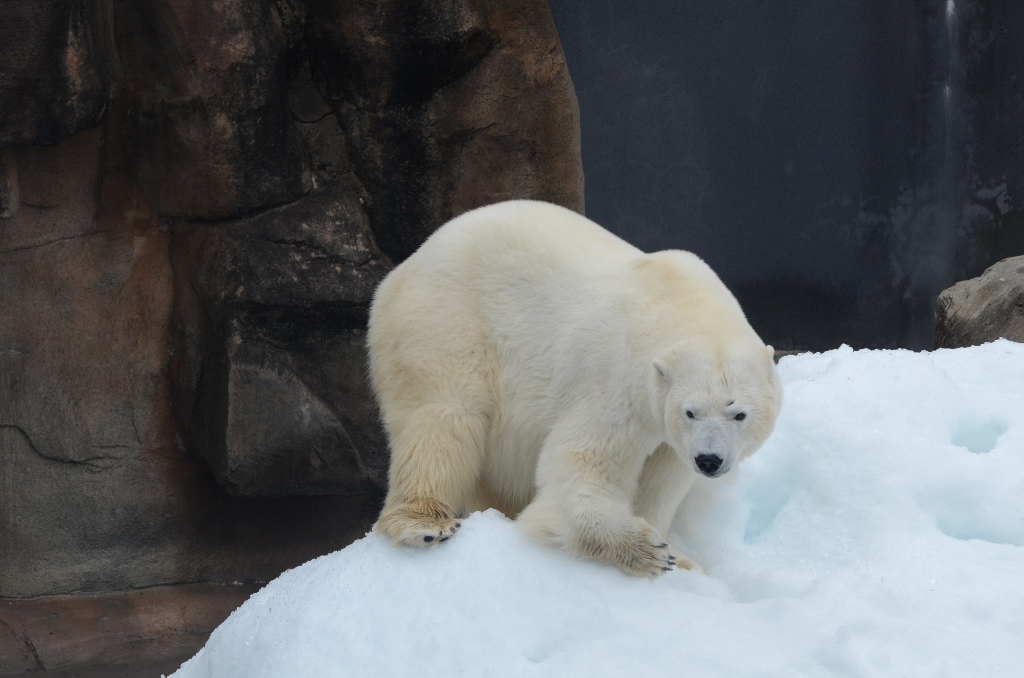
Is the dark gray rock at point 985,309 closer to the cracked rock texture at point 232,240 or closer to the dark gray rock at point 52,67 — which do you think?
the cracked rock texture at point 232,240

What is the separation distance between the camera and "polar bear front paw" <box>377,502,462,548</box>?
292cm

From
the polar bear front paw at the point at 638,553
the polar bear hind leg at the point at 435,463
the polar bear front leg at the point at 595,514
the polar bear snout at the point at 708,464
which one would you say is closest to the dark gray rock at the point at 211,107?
the polar bear hind leg at the point at 435,463

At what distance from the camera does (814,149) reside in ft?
28.6

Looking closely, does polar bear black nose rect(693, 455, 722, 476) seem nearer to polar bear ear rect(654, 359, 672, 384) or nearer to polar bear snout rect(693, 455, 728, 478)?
polar bear snout rect(693, 455, 728, 478)

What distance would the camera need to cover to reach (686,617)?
2.51m

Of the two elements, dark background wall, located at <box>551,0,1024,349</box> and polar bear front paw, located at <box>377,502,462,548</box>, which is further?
dark background wall, located at <box>551,0,1024,349</box>

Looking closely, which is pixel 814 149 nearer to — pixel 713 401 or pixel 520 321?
pixel 520 321

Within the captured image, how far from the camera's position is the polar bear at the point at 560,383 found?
279 cm

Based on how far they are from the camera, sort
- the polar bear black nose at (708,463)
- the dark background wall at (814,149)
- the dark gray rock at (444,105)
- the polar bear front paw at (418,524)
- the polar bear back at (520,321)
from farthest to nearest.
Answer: the dark background wall at (814,149)
the dark gray rock at (444,105)
the polar bear back at (520,321)
the polar bear front paw at (418,524)
the polar bear black nose at (708,463)

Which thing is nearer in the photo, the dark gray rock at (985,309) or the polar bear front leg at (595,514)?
the polar bear front leg at (595,514)

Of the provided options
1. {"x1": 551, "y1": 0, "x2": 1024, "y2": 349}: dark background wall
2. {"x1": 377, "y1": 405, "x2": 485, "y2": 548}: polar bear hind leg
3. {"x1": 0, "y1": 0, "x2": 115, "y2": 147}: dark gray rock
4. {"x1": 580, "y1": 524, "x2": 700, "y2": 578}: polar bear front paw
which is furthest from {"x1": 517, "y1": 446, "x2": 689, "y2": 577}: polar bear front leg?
{"x1": 551, "y1": 0, "x2": 1024, "y2": 349}: dark background wall

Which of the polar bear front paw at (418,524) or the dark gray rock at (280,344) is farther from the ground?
the polar bear front paw at (418,524)

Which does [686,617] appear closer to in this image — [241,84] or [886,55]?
[241,84]

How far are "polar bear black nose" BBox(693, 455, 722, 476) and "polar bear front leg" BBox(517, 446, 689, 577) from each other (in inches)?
8.9
